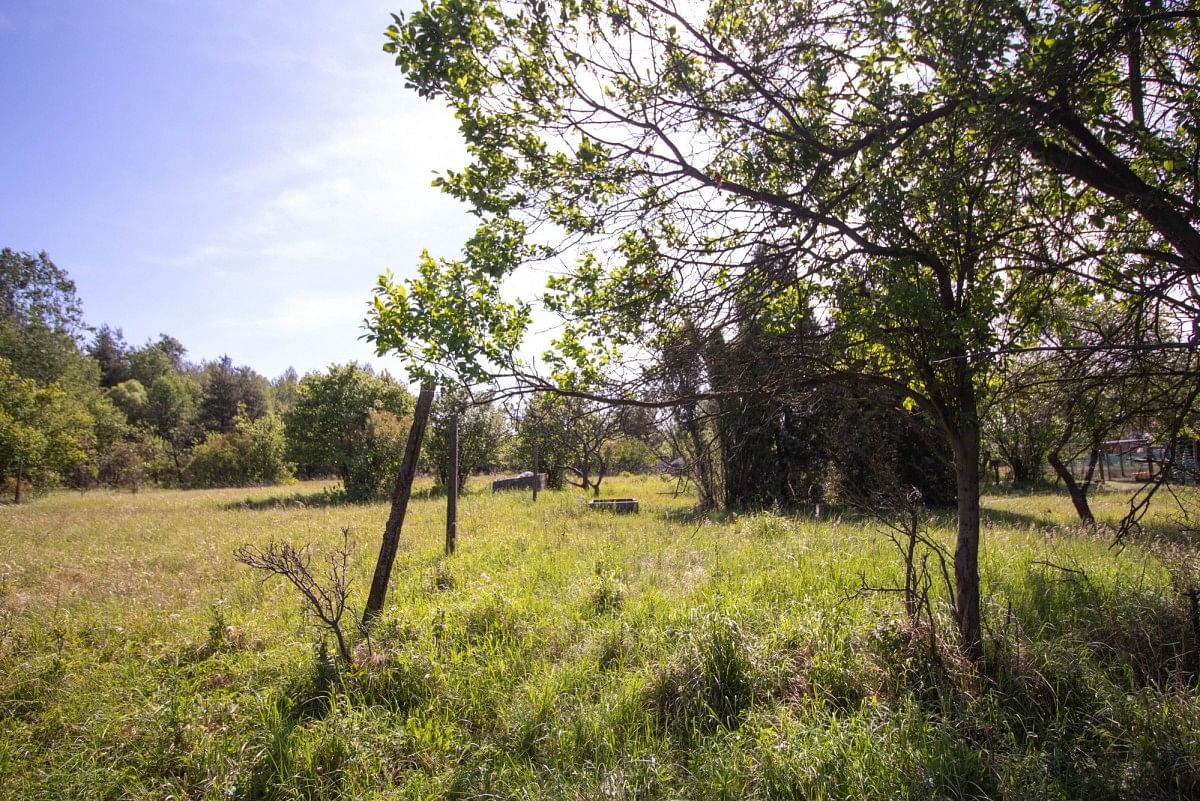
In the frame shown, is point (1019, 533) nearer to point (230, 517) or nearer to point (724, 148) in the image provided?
point (724, 148)

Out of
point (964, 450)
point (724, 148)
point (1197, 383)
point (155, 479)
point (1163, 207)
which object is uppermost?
point (724, 148)

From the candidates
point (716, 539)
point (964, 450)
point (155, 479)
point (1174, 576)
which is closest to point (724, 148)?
point (964, 450)

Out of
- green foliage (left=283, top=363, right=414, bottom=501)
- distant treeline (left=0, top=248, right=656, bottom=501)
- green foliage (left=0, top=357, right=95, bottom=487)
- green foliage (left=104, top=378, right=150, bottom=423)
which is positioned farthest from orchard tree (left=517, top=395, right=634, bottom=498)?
green foliage (left=104, top=378, right=150, bottom=423)

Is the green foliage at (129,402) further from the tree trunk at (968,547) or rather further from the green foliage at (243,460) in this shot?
the tree trunk at (968,547)

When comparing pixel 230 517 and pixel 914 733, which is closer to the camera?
pixel 914 733

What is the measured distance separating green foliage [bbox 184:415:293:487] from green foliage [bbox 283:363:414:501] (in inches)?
618

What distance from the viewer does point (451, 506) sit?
9.05 meters

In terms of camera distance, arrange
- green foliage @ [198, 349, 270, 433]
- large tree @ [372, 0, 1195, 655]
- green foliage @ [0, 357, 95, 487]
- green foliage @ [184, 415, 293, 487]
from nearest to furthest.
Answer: large tree @ [372, 0, 1195, 655]
green foliage @ [0, 357, 95, 487]
green foliage @ [184, 415, 293, 487]
green foliage @ [198, 349, 270, 433]

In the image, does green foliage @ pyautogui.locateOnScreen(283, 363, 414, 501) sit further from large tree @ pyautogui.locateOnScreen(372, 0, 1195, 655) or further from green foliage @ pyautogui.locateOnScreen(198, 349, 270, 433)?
green foliage @ pyautogui.locateOnScreen(198, 349, 270, 433)

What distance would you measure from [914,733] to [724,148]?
3.92 metres

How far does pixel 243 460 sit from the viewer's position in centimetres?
4025

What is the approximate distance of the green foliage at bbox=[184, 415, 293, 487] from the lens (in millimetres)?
40031

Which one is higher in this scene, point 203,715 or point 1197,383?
point 1197,383

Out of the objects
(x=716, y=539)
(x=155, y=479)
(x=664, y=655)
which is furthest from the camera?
(x=155, y=479)
